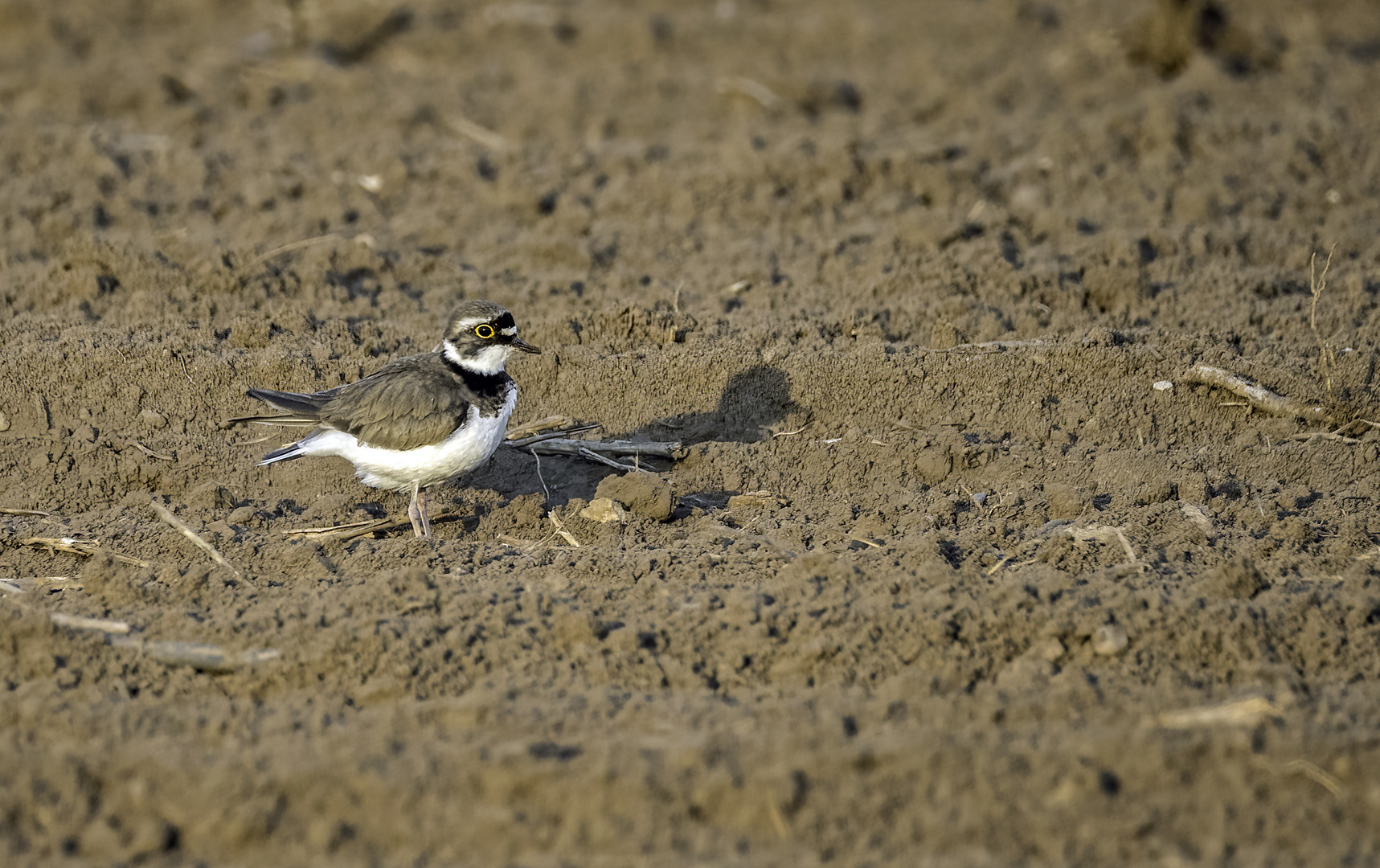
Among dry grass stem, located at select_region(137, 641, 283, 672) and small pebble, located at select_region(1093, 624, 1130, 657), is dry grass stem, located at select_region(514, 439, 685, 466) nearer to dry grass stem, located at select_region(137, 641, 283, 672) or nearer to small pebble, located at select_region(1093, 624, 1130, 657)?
dry grass stem, located at select_region(137, 641, 283, 672)

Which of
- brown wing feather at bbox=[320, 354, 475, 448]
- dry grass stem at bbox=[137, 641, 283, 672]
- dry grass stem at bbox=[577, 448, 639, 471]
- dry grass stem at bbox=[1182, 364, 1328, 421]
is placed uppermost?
dry grass stem at bbox=[1182, 364, 1328, 421]

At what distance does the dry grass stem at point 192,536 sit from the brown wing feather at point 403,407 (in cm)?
86

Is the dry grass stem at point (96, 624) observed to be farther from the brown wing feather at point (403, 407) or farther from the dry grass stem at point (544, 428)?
the dry grass stem at point (544, 428)

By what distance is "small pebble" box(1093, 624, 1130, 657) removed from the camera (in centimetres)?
499

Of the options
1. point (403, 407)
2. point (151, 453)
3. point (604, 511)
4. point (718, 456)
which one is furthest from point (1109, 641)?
point (151, 453)

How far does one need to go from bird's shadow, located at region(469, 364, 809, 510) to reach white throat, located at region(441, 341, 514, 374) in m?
0.72

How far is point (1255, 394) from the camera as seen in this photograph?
7.12 meters

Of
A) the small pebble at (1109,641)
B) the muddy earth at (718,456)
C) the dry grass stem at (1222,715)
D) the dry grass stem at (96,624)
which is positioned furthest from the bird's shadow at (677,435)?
the dry grass stem at (1222,715)

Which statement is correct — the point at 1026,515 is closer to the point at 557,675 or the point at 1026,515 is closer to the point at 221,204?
the point at 557,675

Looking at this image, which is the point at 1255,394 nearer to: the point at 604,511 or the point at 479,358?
the point at 604,511

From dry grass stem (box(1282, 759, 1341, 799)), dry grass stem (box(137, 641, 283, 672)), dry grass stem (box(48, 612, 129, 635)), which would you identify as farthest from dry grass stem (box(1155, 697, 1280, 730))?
dry grass stem (box(48, 612, 129, 635))

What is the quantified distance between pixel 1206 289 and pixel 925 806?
554 cm

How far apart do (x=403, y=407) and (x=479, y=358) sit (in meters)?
0.55

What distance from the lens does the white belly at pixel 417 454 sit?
21.0 ft
